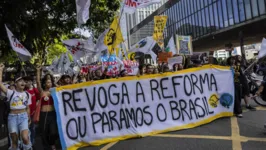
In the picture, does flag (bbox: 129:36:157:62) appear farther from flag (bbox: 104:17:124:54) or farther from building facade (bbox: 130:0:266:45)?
building facade (bbox: 130:0:266:45)

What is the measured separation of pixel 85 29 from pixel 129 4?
591cm

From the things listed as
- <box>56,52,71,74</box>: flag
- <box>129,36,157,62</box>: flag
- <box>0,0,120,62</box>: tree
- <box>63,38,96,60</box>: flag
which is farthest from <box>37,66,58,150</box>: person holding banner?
<box>56,52,71,74</box>: flag

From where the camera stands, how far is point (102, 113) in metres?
5.96

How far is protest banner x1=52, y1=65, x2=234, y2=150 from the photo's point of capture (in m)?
5.70

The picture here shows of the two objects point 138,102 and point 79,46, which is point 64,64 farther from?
point 138,102

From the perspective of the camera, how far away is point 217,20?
3550 cm

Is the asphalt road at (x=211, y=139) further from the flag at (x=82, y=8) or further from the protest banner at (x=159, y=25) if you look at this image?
the protest banner at (x=159, y=25)

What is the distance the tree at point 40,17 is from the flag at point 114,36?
2.21 metres

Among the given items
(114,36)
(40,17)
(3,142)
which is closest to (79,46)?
(40,17)

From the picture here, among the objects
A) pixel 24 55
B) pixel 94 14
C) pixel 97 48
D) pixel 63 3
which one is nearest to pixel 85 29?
pixel 94 14

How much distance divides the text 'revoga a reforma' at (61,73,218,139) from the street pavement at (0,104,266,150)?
39 centimetres

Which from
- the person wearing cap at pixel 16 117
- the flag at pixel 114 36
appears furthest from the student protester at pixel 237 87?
the person wearing cap at pixel 16 117

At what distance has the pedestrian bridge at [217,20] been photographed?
28594mm

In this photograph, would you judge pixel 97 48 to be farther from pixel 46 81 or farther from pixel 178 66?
pixel 46 81
